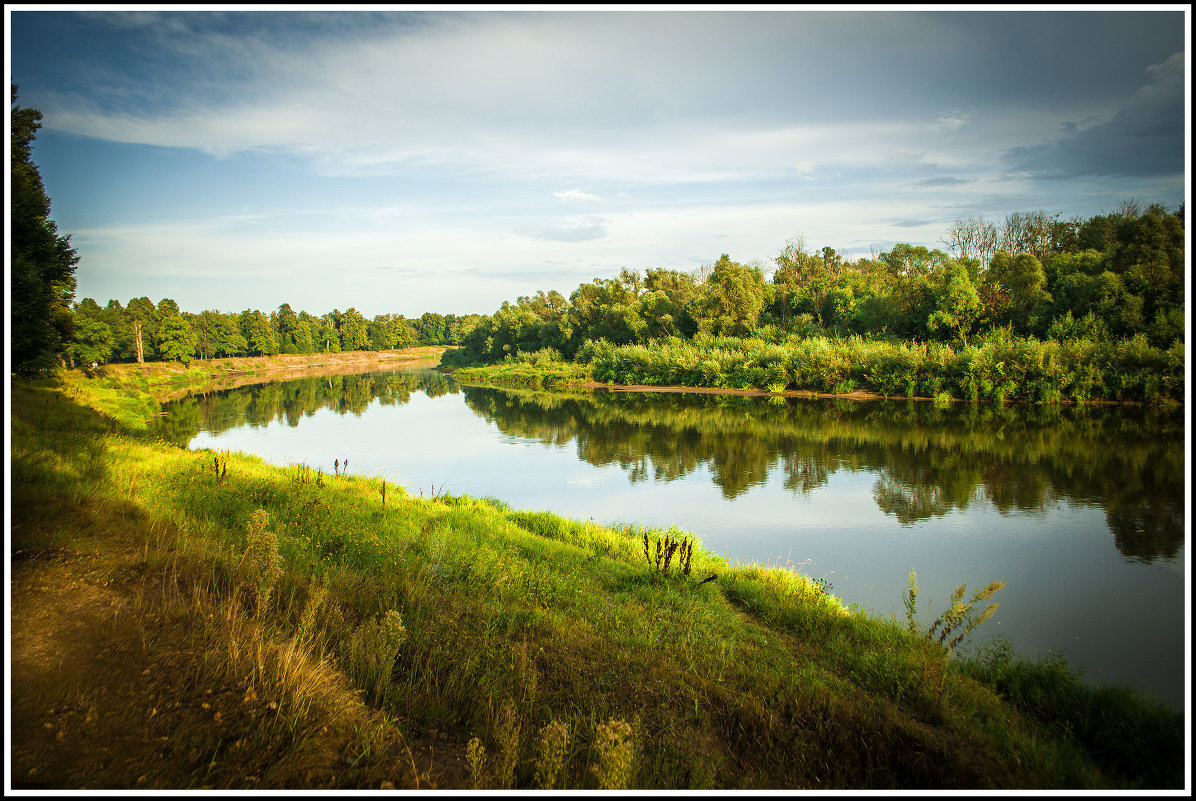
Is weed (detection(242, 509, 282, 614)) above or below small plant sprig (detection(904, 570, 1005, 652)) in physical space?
above

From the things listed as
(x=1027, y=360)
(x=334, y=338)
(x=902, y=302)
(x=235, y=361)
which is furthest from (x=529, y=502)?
(x=334, y=338)

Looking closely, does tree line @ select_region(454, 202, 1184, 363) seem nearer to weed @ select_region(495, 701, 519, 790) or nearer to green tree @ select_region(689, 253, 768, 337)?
green tree @ select_region(689, 253, 768, 337)

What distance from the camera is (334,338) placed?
11131 centimetres

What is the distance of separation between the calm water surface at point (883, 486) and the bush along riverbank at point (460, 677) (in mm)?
1673

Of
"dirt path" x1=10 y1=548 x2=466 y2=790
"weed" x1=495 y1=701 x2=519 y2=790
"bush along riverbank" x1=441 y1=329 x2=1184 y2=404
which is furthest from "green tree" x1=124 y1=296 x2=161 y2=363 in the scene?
"weed" x1=495 y1=701 x2=519 y2=790

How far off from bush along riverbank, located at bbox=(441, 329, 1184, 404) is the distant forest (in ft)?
3.94

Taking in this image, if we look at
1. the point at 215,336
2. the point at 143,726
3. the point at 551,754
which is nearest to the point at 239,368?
the point at 215,336

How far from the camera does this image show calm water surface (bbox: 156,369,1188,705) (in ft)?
26.9

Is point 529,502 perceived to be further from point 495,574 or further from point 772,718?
point 772,718

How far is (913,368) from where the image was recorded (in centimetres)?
3397

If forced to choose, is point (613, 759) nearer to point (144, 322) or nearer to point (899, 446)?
point (899, 446)

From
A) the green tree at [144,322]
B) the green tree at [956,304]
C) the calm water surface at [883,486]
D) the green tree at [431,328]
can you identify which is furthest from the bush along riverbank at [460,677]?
the green tree at [431,328]

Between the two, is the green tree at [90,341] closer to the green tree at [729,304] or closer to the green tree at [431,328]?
the green tree at [729,304]

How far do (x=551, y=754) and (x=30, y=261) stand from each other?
17806 millimetres
